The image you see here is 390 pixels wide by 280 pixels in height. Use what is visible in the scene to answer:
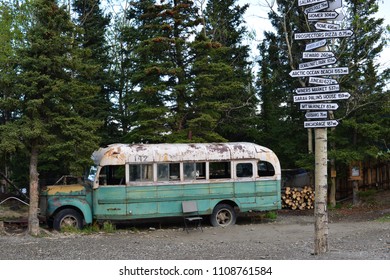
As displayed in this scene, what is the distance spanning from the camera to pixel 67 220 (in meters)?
13.7

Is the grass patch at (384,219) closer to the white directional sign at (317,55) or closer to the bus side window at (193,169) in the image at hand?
the bus side window at (193,169)

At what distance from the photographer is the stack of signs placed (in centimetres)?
850

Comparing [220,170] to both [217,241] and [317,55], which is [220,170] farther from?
[317,55]

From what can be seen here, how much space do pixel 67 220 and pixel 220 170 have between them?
545 cm

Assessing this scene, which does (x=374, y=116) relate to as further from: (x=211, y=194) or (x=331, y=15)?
(x=331, y=15)

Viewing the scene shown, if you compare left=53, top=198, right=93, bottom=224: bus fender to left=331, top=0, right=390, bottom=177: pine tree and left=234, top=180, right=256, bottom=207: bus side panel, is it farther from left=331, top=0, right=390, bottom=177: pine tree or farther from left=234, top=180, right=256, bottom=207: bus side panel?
left=331, top=0, right=390, bottom=177: pine tree

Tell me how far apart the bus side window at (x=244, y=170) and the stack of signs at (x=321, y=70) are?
676cm

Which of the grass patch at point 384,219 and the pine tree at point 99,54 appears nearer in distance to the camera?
the grass patch at point 384,219

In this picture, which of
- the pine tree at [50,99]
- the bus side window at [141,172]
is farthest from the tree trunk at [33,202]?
the bus side window at [141,172]

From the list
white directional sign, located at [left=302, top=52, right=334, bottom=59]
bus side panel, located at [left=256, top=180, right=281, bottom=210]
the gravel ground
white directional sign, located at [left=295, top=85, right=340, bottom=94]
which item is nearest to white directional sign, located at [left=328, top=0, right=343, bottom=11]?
white directional sign, located at [left=302, top=52, right=334, bottom=59]

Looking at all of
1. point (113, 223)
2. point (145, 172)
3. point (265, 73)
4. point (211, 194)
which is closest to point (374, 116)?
point (265, 73)

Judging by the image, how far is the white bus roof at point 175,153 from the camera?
14137mm

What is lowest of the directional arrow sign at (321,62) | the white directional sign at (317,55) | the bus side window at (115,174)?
the bus side window at (115,174)

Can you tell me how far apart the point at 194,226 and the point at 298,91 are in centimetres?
780
